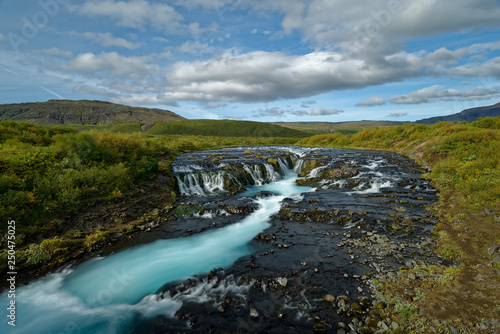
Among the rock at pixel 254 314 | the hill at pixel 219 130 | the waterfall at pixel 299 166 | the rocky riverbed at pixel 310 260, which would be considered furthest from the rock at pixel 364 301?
the hill at pixel 219 130

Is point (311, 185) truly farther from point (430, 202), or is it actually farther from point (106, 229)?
point (106, 229)

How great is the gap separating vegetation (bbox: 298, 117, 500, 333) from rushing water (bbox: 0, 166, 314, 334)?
687 cm

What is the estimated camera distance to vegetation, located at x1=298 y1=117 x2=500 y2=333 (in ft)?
20.6

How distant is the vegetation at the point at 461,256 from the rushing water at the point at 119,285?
22.5 feet

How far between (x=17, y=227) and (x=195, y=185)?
13.1m

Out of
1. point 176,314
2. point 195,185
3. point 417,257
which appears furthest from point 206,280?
point 195,185

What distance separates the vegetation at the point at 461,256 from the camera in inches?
247

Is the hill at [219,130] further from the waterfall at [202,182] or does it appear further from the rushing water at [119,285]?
the rushing water at [119,285]

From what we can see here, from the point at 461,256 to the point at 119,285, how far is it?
14.4 metres

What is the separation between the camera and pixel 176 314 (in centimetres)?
748

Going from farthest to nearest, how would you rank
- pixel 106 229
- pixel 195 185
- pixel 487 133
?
pixel 487 133, pixel 195 185, pixel 106 229

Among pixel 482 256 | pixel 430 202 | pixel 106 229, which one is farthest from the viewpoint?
pixel 430 202

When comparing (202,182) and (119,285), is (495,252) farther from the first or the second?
(202,182)

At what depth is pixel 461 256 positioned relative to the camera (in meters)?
8.93
